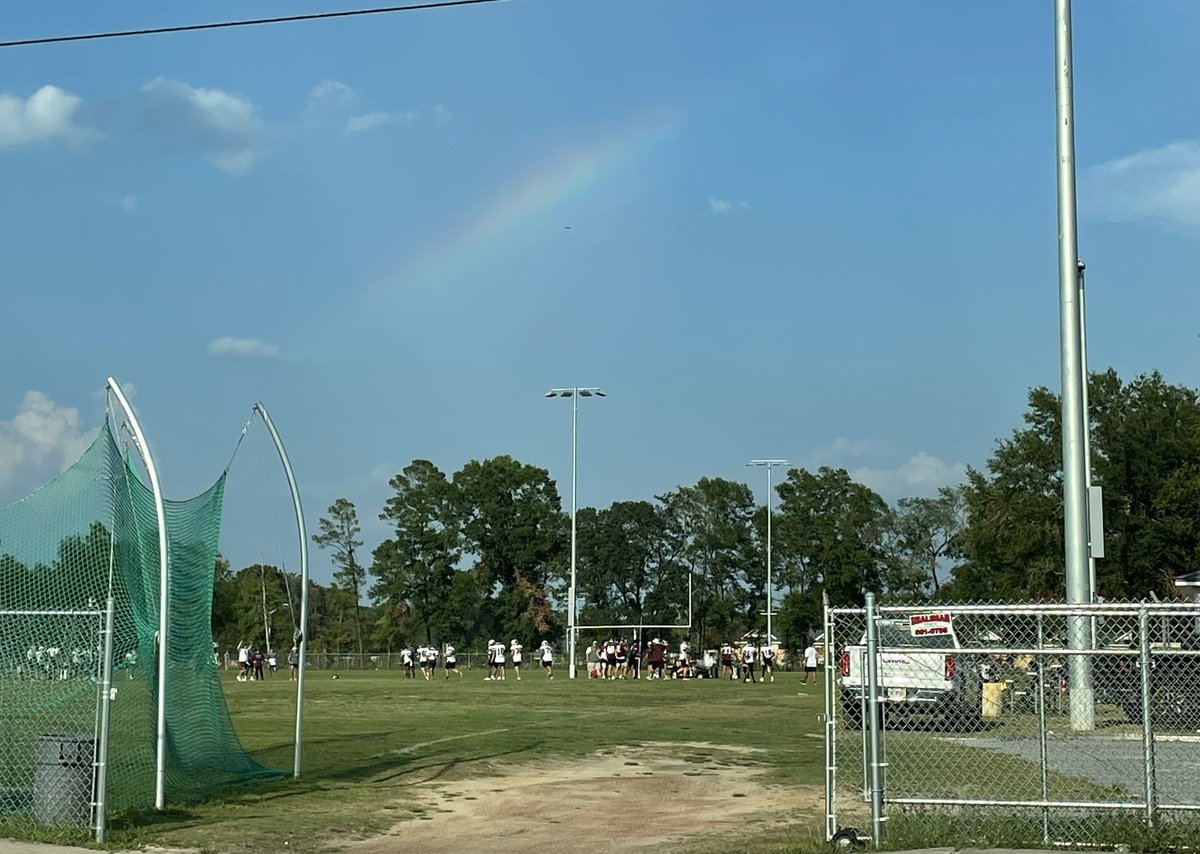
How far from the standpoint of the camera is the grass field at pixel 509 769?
12609 millimetres

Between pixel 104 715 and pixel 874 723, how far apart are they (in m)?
6.04

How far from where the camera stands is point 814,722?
88.0 feet

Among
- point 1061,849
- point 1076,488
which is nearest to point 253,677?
point 1076,488

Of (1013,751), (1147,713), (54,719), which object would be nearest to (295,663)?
(54,719)

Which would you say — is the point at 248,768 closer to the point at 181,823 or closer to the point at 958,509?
the point at 181,823

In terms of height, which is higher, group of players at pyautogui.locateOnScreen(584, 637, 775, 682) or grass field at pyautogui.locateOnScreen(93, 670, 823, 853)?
grass field at pyautogui.locateOnScreen(93, 670, 823, 853)

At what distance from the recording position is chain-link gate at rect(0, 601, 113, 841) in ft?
39.1

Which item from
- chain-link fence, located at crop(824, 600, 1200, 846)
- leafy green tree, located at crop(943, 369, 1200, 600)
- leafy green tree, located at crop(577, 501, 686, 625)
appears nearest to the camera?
chain-link fence, located at crop(824, 600, 1200, 846)

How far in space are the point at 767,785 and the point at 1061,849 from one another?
5840 mm

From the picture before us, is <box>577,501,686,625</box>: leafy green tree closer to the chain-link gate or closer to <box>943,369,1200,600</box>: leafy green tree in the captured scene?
<box>943,369,1200,600</box>: leafy green tree

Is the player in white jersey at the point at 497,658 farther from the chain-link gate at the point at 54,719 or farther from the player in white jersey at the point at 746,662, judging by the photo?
the chain-link gate at the point at 54,719

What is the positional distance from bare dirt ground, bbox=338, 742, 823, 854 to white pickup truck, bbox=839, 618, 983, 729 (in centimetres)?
143

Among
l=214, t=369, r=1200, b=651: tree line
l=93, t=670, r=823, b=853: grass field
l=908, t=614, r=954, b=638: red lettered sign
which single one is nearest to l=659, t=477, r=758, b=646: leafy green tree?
l=214, t=369, r=1200, b=651: tree line

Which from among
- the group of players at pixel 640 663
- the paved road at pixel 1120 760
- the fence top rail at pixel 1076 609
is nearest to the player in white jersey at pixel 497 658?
the group of players at pixel 640 663
